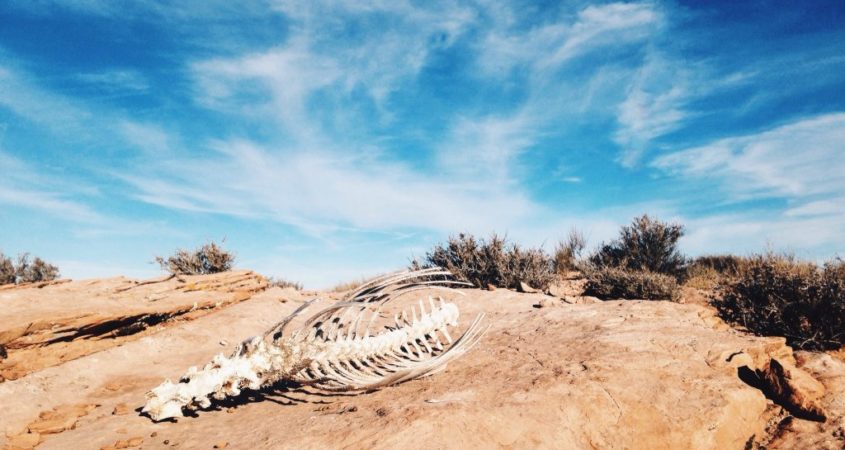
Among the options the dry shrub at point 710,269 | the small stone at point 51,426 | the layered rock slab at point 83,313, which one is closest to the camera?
the small stone at point 51,426

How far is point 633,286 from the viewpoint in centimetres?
750

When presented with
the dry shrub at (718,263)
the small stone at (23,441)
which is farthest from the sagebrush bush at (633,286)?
the small stone at (23,441)

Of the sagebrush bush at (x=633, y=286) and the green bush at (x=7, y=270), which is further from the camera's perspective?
the green bush at (x=7, y=270)

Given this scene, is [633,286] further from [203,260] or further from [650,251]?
[203,260]

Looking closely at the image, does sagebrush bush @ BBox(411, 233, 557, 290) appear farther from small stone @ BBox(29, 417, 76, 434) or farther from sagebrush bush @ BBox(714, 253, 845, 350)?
small stone @ BBox(29, 417, 76, 434)

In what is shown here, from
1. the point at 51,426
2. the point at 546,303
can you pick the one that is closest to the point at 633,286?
the point at 546,303

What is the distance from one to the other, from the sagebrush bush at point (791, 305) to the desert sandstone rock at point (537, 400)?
1661 mm

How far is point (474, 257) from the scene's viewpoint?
31.2ft

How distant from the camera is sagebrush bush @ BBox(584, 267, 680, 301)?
7406 millimetres

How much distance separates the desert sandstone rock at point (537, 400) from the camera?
2.62 metres

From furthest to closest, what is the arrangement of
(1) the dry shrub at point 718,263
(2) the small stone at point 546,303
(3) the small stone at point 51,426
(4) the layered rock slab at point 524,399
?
(1) the dry shrub at point 718,263, (2) the small stone at point 546,303, (3) the small stone at point 51,426, (4) the layered rock slab at point 524,399

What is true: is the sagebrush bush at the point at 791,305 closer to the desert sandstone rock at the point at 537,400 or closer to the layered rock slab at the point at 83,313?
the desert sandstone rock at the point at 537,400

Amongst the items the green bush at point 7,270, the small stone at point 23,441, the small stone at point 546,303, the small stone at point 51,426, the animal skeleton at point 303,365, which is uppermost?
the green bush at point 7,270

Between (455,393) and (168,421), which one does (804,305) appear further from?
(168,421)
